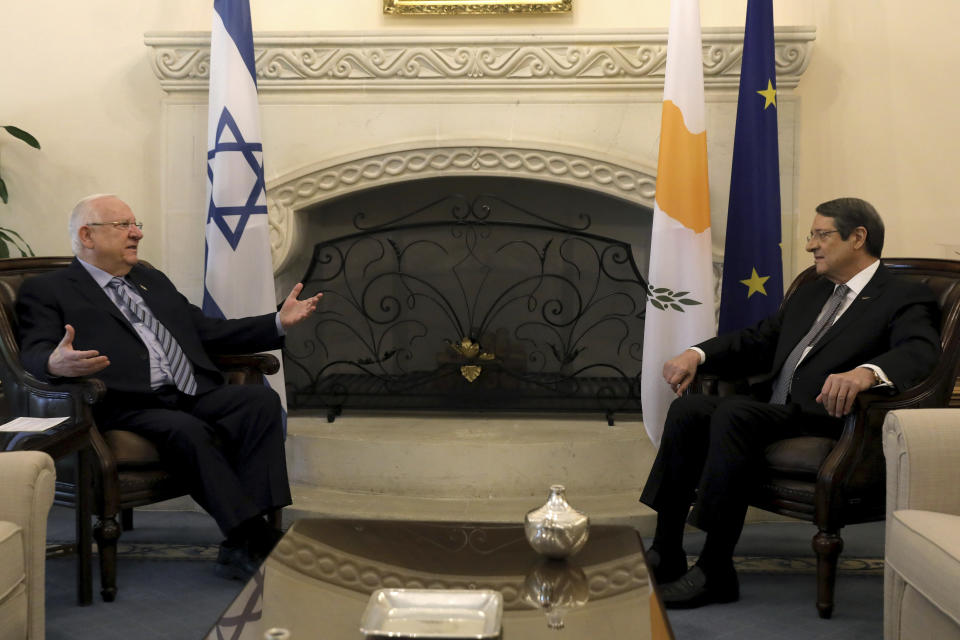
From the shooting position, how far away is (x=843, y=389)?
2654 mm

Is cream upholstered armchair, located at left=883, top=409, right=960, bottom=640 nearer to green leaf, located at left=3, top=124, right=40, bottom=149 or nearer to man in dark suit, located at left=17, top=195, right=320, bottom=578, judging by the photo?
man in dark suit, located at left=17, top=195, right=320, bottom=578

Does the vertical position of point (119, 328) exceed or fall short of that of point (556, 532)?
it exceeds it

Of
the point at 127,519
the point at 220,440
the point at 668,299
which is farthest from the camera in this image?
the point at 668,299

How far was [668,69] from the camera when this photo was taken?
372 centimetres

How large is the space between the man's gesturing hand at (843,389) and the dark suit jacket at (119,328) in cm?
178

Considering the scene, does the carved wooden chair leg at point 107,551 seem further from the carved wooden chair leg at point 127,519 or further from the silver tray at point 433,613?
the silver tray at point 433,613

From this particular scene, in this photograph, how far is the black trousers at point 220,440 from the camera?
→ 2.87m

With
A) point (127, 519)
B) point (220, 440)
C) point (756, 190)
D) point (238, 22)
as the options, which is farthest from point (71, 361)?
point (756, 190)

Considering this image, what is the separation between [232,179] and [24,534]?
1948 mm

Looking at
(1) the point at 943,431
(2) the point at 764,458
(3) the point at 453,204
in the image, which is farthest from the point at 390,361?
(1) the point at 943,431

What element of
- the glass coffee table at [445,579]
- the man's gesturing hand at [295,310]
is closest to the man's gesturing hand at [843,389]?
the glass coffee table at [445,579]

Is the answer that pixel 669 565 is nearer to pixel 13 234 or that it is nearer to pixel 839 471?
pixel 839 471

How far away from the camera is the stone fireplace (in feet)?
12.9

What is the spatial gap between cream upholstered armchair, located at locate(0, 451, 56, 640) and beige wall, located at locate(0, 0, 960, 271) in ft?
7.42
